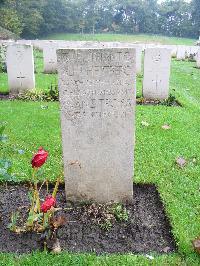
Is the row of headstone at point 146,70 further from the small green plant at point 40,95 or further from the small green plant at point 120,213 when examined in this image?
the small green plant at point 120,213

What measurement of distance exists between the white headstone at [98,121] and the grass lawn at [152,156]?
617 millimetres

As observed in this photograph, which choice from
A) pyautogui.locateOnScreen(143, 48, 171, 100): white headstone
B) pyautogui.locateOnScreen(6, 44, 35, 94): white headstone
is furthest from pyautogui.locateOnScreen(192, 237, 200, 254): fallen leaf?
pyautogui.locateOnScreen(6, 44, 35, 94): white headstone

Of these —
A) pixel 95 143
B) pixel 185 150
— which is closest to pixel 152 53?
pixel 185 150

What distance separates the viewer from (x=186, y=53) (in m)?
27.4

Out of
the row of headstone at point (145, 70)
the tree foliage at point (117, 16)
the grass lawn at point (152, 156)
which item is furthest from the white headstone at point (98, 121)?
the tree foliage at point (117, 16)

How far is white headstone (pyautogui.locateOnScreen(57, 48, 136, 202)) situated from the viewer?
3.69m

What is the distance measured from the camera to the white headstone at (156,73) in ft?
31.7

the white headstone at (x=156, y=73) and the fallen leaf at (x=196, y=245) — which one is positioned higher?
the white headstone at (x=156, y=73)

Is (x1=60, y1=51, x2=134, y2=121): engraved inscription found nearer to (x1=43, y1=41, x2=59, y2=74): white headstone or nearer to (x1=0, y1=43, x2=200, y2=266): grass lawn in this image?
(x1=0, y1=43, x2=200, y2=266): grass lawn

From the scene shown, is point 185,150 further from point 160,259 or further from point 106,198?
point 160,259

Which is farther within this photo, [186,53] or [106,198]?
[186,53]

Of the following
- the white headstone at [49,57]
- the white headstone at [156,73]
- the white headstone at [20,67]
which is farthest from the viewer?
the white headstone at [49,57]

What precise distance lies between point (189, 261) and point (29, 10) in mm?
65070

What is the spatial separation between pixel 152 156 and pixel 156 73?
4.78 metres
